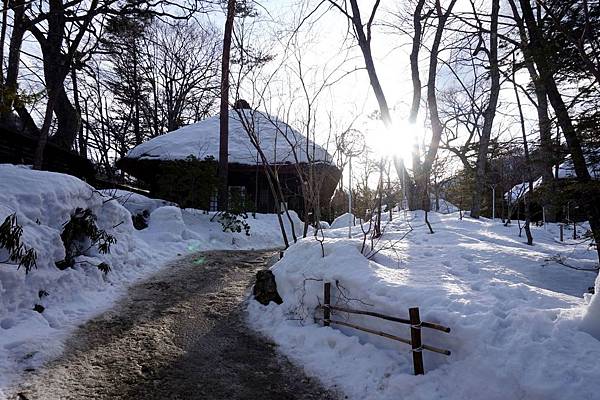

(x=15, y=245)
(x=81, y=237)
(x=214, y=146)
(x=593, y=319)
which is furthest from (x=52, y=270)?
(x=214, y=146)

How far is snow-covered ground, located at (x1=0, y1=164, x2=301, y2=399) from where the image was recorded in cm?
370

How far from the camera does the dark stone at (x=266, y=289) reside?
5.77m

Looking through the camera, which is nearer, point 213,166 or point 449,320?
point 449,320

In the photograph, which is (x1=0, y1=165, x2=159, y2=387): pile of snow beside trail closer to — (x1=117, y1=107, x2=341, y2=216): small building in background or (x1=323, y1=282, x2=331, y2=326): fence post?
(x1=323, y1=282, x2=331, y2=326): fence post

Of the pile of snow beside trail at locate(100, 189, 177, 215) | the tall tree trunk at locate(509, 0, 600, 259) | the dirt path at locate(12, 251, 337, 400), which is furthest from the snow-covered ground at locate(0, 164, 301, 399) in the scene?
the tall tree trunk at locate(509, 0, 600, 259)

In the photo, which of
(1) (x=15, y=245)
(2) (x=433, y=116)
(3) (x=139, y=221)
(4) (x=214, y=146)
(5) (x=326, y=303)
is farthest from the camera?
(4) (x=214, y=146)

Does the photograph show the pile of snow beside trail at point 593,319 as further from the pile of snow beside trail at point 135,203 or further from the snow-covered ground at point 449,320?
the pile of snow beside trail at point 135,203

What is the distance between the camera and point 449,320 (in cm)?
339

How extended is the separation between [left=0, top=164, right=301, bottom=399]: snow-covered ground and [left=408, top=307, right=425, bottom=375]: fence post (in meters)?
3.68

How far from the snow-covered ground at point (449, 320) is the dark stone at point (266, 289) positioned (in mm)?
127

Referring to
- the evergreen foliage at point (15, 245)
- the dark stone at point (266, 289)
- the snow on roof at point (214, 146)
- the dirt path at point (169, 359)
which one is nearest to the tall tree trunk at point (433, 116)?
the snow on roof at point (214, 146)

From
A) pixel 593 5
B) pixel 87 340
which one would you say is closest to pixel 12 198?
pixel 87 340

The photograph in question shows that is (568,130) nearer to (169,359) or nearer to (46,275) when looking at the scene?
(169,359)

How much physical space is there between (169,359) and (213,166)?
960 cm
